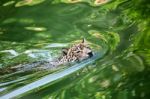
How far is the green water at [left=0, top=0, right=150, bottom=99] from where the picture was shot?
374 centimetres

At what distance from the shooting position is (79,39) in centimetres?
500

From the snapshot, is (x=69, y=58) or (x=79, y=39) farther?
(x=79, y=39)

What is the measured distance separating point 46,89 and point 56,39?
1232mm

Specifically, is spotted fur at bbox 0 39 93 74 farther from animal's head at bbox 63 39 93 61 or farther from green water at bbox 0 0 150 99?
green water at bbox 0 0 150 99

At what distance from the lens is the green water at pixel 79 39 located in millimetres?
3742

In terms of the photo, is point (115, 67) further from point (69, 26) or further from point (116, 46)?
point (69, 26)

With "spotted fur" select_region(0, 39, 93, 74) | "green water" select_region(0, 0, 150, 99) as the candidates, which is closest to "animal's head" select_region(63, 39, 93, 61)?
"spotted fur" select_region(0, 39, 93, 74)

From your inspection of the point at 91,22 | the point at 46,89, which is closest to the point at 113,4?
the point at 91,22

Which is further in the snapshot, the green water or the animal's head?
the animal's head

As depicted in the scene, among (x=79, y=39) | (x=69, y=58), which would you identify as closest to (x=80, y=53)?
(x=69, y=58)

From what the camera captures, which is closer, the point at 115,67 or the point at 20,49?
the point at 115,67

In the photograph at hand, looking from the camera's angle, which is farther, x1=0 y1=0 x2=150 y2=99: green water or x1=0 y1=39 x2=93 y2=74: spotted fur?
x1=0 y1=39 x2=93 y2=74: spotted fur

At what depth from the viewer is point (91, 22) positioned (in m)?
5.36

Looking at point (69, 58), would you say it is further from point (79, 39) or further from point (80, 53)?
point (79, 39)
